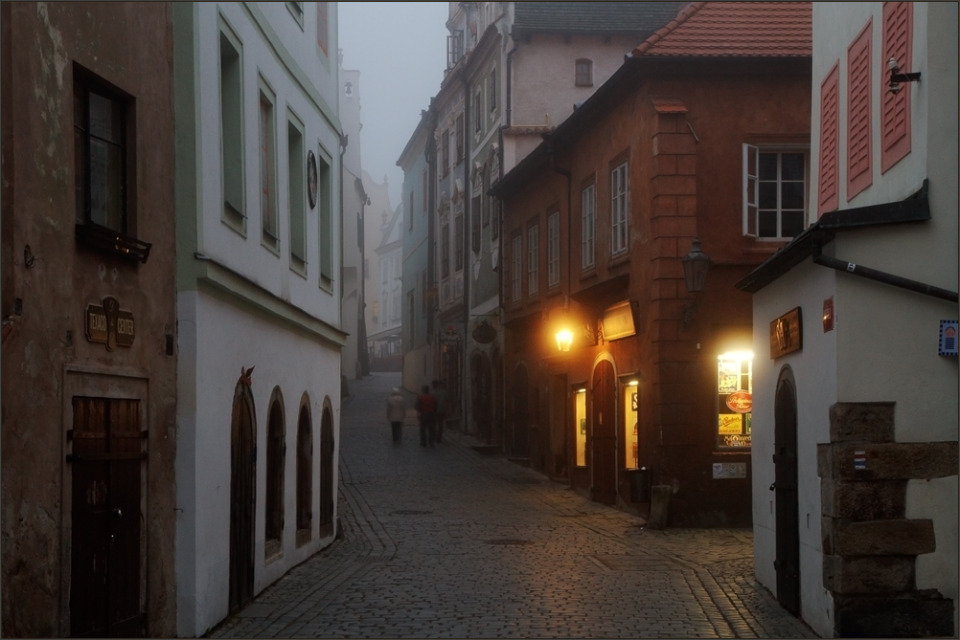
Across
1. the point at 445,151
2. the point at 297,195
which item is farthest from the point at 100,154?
the point at 445,151

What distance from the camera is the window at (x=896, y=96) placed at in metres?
11.6

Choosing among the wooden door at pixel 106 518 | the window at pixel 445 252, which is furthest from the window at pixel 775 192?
the window at pixel 445 252

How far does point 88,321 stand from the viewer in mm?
9703

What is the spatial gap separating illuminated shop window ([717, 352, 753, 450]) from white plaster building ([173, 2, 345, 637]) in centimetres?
582

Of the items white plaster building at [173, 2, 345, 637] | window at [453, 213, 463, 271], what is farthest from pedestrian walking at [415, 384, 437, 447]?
white plaster building at [173, 2, 345, 637]

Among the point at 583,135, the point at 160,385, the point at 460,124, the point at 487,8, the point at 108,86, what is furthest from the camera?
the point at 460,124

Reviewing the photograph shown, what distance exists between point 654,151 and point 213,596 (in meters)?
12.4

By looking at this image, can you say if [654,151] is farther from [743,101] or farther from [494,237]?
[494,237]

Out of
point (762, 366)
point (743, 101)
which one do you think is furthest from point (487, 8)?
point (762, 366)

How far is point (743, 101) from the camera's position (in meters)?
22.6

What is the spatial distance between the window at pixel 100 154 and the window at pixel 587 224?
16421mm

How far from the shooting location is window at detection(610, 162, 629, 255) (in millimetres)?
24344

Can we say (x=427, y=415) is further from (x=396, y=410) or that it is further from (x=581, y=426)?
(x=581, y=426)

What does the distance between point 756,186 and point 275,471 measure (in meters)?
9.93
